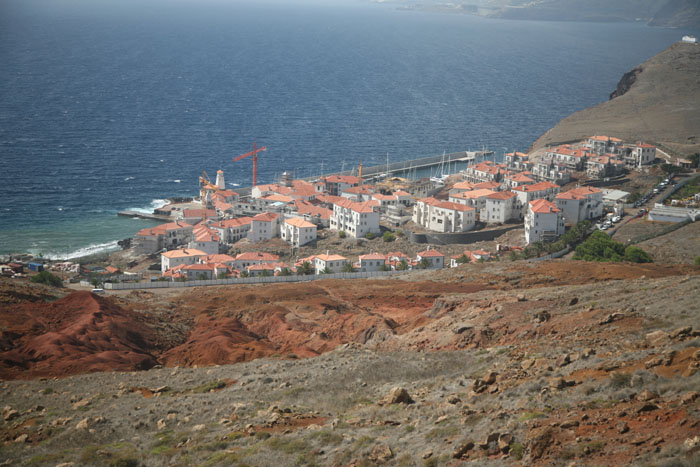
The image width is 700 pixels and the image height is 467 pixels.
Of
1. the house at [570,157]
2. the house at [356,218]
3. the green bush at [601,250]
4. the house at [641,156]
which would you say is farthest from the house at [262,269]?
the house at [641,156]

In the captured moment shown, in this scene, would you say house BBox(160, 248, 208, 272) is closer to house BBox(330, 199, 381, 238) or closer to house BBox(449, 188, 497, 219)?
house BBox(330, 199, 381, 238)

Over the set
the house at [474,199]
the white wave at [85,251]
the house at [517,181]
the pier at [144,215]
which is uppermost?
the house at [517,181]

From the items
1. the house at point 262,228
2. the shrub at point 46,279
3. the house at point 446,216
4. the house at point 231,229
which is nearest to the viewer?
the shrub at point 46,279

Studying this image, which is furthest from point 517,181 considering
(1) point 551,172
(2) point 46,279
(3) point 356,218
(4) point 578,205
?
(2) point 46,279

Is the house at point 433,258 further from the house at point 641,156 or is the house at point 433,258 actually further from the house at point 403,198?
the house at point 641,156

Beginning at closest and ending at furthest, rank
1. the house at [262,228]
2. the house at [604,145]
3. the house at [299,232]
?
1. the house at [299,232]
2. the house at [262,228]
3. the house at [604,145]

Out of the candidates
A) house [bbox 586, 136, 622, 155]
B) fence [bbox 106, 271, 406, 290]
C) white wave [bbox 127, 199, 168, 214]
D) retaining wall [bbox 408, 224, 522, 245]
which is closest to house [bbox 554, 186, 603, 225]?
retaining wall [bbox 408, 224, 522, 245]

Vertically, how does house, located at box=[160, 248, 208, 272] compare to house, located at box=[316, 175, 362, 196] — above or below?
below
